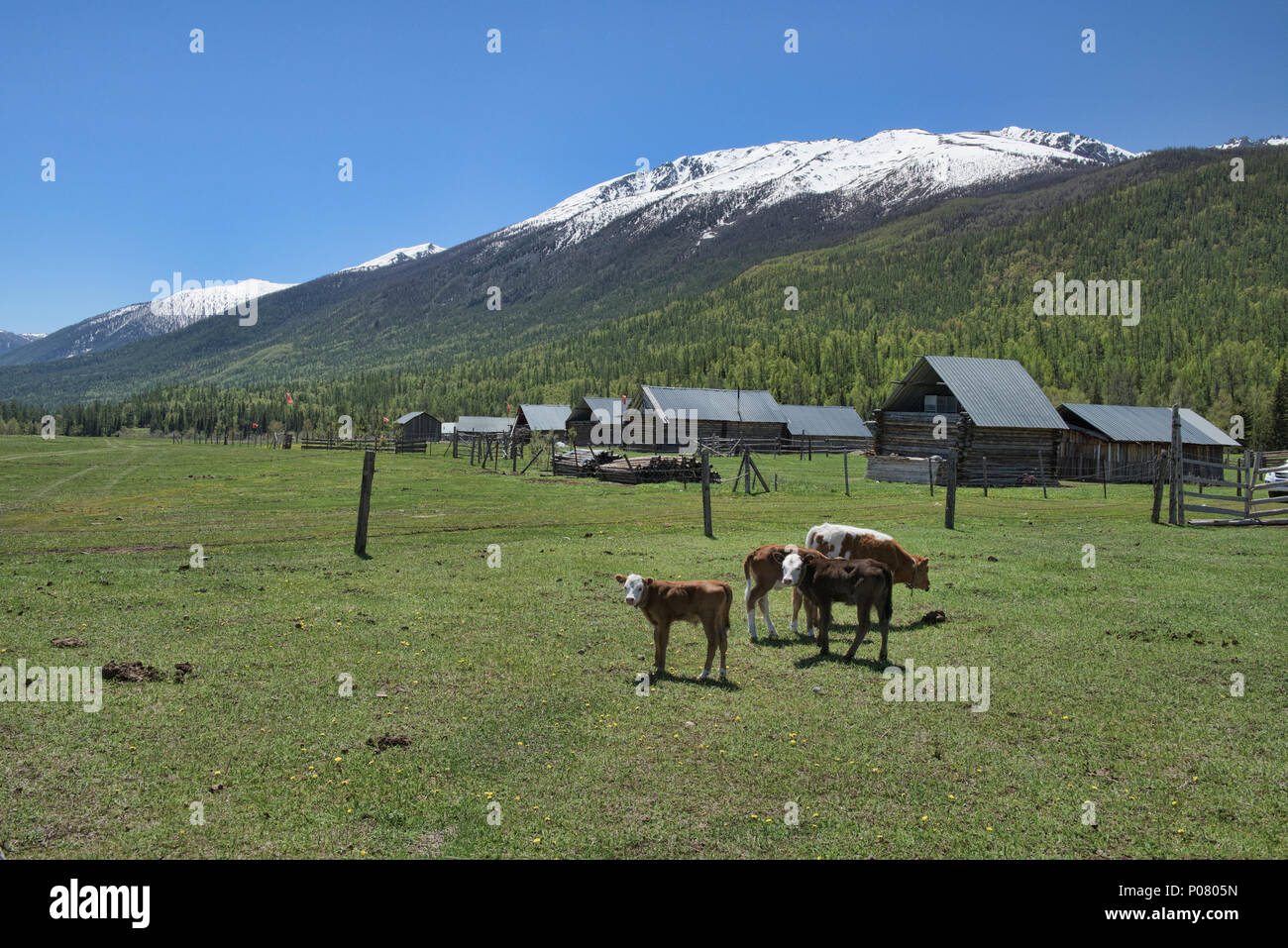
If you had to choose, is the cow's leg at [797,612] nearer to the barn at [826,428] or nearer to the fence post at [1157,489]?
the fence post at [1157,489]

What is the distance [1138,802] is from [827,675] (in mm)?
3965

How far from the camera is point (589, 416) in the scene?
105875 mm

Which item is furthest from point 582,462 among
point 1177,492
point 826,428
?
point 826,428

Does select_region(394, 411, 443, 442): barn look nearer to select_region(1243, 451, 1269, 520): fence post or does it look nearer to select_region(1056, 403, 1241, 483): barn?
select_region(1056, 403, 1241, 483): barn

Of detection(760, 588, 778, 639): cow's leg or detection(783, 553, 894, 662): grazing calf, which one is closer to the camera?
detection(783, 553, 894, 662): grazing calf

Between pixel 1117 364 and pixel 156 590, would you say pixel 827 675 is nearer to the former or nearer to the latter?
pixel 156 590

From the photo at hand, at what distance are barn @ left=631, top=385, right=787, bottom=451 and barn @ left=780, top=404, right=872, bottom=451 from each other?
8.85 ft

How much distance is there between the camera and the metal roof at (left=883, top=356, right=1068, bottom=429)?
51.9m

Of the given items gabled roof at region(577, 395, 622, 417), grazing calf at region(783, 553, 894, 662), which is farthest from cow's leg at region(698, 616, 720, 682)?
gabled roof at region(577, 395, 622, 417)

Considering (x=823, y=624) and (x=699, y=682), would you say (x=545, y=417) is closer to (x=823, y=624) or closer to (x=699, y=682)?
(x=823, y=624)

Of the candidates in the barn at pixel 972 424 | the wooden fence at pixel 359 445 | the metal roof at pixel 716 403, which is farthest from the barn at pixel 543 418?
the barn at pixel 972 424

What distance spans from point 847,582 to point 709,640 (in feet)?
7.09

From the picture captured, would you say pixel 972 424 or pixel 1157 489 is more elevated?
pixel 972 424

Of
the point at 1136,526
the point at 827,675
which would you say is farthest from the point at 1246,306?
the point at 827,675
